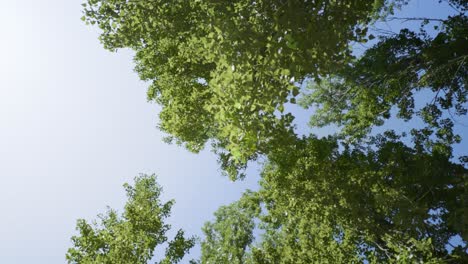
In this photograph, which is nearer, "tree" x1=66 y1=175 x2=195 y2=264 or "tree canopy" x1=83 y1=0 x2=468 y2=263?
"tree canopy" x1=83 y1=0 x2=468 y2=263

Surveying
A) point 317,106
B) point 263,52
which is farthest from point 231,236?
point 263,52

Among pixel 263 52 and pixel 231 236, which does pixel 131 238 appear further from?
pixel 231 236

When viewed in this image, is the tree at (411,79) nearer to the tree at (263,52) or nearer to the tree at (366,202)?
the tree at (366,202)

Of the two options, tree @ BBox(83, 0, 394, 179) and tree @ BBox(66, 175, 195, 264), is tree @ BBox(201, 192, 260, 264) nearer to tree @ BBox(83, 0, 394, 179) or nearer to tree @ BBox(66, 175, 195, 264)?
tree @ BBox(66, 175, 195, 264)

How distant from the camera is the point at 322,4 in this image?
609cm

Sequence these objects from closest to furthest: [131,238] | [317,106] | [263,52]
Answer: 1. [263,52]
2. [131,238]
3. [317,106]

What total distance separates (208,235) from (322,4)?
A: 2128cm

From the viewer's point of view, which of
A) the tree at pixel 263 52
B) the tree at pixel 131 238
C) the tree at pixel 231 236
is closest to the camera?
the tree at pixel 263 52

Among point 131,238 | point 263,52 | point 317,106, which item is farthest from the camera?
point 317,106

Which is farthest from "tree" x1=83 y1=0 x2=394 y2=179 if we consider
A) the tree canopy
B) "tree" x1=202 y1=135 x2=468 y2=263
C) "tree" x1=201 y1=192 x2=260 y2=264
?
"tree" x1=201 y1=192 x2=260 y2=264

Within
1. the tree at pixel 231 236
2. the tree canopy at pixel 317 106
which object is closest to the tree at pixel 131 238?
the tree canopy at pixel 317 106

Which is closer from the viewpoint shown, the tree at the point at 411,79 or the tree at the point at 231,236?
the tree at the point at 411,79

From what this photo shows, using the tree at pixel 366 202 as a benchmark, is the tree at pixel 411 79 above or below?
above

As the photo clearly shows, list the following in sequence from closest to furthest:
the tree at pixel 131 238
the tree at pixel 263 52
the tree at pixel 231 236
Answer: the tree at pixel 263 52 < the tree at pixel 131 238 < the tree at pixel 231 236
